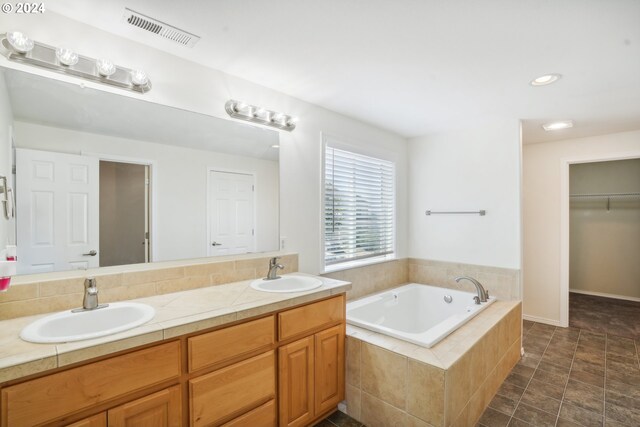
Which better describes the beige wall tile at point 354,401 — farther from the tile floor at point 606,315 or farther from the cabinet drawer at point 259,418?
the tile floor at point 606,315

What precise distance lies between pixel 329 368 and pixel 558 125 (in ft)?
10.8

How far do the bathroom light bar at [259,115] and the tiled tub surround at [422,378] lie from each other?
1.63 m

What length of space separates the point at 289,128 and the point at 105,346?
1.85 metres

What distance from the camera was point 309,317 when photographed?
1.88 meters

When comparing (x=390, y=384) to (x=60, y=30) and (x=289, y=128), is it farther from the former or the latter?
(x=60, y=30)

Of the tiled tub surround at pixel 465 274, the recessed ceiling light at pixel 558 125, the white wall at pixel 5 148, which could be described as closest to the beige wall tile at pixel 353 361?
the tiled tub surround at pixel 465 274

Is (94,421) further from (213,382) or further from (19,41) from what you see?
(19,41)

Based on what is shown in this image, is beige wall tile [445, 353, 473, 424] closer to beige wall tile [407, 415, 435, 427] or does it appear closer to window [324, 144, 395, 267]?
beige wall tile [407, 415, 435, 427]

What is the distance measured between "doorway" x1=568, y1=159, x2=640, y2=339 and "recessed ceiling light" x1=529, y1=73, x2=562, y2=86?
11.7 ft

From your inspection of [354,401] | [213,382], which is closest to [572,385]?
[354,401]

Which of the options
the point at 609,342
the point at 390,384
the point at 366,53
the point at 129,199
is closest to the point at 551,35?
the point at 366,53

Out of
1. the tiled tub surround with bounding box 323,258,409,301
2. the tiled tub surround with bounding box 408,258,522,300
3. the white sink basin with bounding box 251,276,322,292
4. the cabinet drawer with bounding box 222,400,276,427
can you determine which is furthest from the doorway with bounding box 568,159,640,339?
the cabinet drawer with bounding box 222,400,276,427

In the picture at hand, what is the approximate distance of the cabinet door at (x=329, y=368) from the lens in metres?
1.93

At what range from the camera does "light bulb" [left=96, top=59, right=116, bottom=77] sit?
1.58 metres
